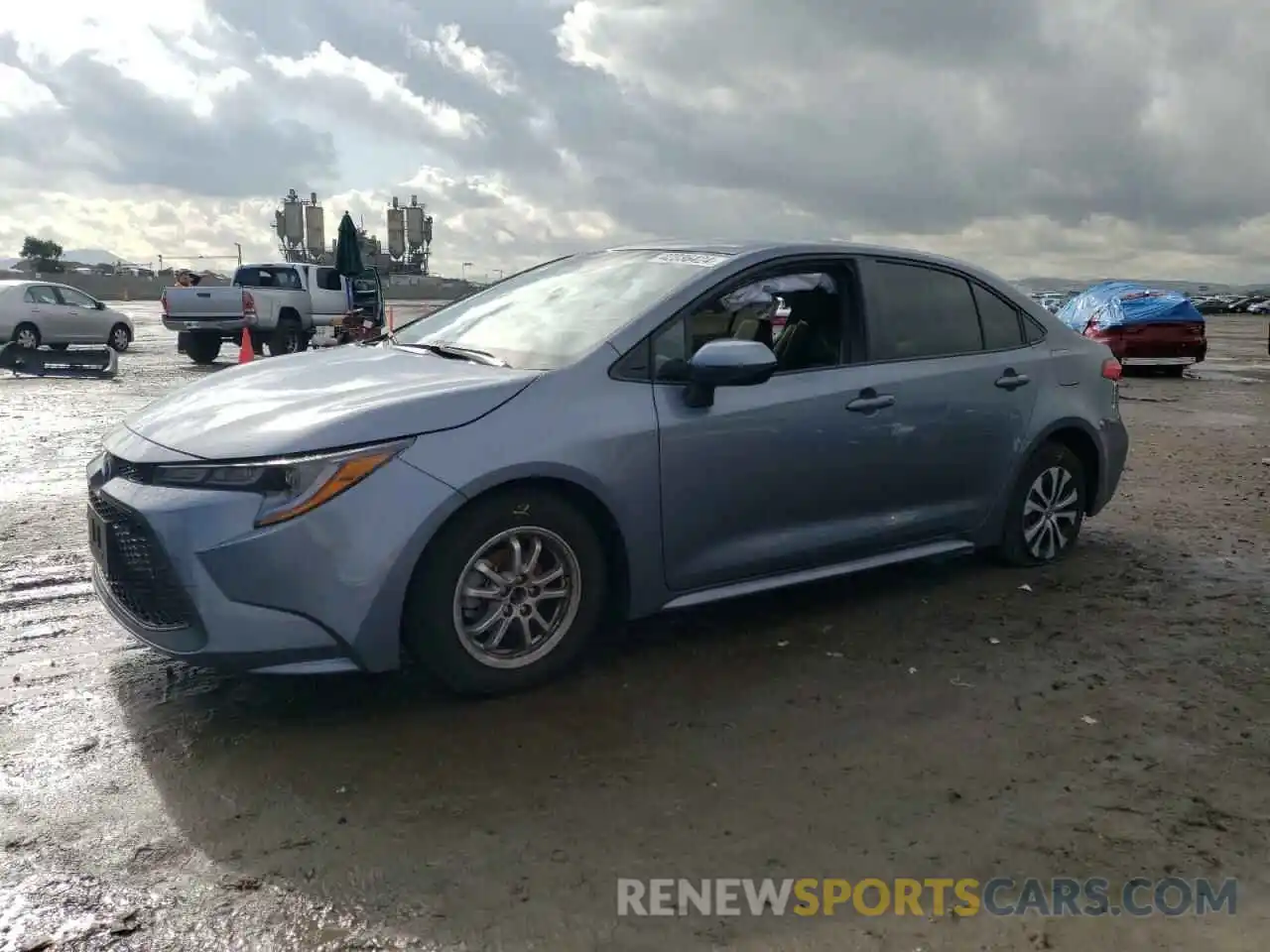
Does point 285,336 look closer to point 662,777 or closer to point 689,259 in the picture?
point 689,259

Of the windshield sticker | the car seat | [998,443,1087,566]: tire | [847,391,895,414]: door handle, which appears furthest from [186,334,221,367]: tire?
[847,391,895,414]: door handle

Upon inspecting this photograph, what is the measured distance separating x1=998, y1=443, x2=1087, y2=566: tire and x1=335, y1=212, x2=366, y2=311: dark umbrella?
66.6 feet

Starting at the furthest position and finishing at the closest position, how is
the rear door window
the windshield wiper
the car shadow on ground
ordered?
the rear door window → the windshield wiper → the car shadow on ground

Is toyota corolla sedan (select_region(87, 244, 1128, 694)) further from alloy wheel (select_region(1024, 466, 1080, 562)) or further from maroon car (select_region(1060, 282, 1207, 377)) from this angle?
maroon car (select_region(1060, 282, 1207, 377))

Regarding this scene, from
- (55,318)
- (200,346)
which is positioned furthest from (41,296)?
(200,346)

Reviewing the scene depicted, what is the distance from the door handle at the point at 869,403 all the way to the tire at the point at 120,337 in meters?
21.4

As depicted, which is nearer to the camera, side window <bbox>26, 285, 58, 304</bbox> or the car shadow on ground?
the car shadow on ground

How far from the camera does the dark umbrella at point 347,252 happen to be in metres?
24.5

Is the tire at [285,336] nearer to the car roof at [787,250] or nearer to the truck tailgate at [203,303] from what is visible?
the truck tailgate at [203,303]

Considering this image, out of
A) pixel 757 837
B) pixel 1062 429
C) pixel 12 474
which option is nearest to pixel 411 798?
pixel 757 837

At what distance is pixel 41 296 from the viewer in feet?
71.0

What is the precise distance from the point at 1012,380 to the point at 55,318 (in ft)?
70.2

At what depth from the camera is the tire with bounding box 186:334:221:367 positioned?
19.9 meters

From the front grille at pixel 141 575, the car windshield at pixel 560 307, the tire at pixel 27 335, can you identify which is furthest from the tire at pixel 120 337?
the front grille at pixel 141 575
